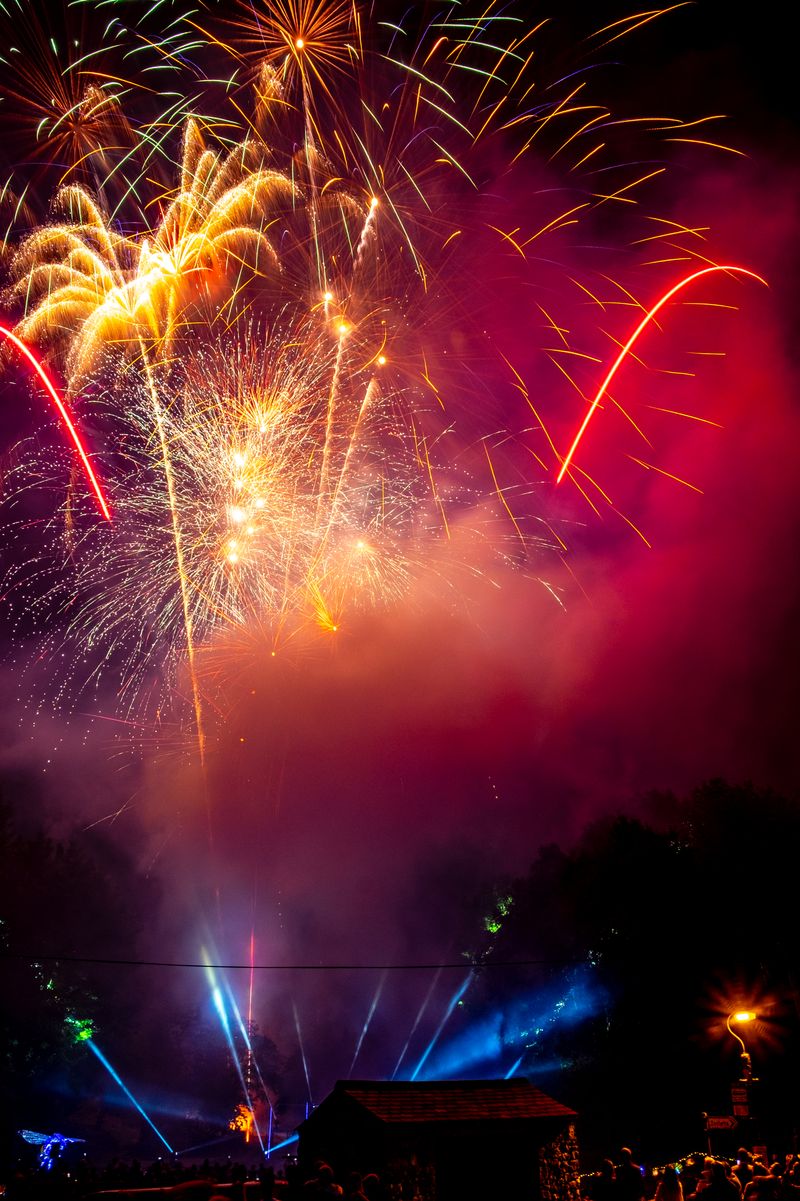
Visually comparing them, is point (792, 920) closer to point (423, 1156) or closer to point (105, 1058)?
point (423, 1156)

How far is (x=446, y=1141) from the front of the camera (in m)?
14.9

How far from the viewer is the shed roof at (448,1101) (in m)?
15.0

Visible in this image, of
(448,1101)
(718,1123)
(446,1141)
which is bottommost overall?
(718,1123)

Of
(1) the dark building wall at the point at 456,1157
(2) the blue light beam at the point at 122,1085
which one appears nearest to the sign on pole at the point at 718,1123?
(1) the dark building wall at the point at 456,1157

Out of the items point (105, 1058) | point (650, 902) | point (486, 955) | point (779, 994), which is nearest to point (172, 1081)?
point (105, 1058)

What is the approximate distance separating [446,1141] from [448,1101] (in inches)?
43.3

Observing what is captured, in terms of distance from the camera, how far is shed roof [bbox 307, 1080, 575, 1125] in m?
15.0

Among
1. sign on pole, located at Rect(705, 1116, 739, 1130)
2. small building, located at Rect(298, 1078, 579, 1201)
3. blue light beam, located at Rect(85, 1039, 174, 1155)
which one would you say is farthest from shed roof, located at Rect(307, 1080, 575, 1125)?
blue light beam, located at Rect(85, 1039, 174, 1155)

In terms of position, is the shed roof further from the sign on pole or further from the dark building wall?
the sign on pole

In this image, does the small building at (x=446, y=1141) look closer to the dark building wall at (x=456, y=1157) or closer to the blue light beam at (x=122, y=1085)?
the dark building wall at (x=456, y=1157)

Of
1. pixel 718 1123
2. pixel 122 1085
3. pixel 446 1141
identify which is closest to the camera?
pixel 446 1141

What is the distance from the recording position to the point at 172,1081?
5181cm

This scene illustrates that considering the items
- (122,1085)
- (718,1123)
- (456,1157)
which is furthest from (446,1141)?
(122,1085)

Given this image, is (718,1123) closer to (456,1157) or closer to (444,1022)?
(456,1157)
